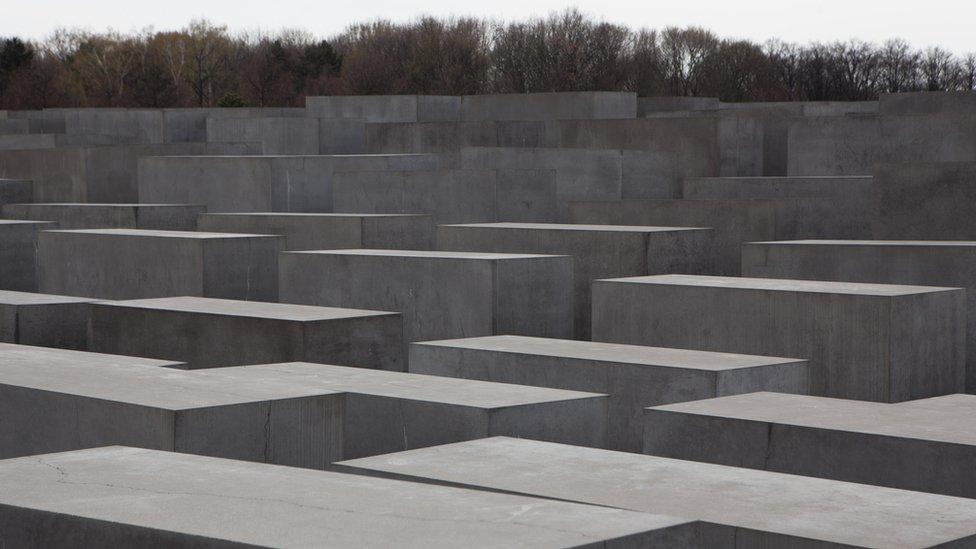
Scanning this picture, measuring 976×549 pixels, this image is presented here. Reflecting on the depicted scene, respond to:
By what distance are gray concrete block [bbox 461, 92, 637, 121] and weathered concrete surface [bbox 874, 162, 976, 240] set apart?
9.57 m

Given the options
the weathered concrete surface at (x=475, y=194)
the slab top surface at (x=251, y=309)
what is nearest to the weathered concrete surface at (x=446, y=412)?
the slab top surface at (x=251, y=309)

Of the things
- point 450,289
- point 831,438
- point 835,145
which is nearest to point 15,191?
point 450,289

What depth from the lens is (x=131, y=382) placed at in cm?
629

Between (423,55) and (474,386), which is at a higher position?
(423,55)

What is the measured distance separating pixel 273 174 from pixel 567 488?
1121 cm

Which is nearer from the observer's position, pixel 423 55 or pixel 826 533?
pixel 826 533

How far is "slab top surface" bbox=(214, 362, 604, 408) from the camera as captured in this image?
6184mm

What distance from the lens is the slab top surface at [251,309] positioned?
856 centimetres

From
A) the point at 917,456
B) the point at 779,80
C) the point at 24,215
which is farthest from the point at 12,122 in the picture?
the point at 779,80

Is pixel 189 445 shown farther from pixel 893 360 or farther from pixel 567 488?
pixel 893 360

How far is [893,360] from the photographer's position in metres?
8.30

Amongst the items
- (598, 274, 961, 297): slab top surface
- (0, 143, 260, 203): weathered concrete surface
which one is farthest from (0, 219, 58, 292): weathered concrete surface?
(598, 274, 961, 297): slab top surface

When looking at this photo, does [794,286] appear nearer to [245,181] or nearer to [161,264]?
[161,264]

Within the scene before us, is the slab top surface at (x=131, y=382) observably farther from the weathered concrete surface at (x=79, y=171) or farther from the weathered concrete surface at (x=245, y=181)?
the weathered concrete surface at (x=79, y=171)
